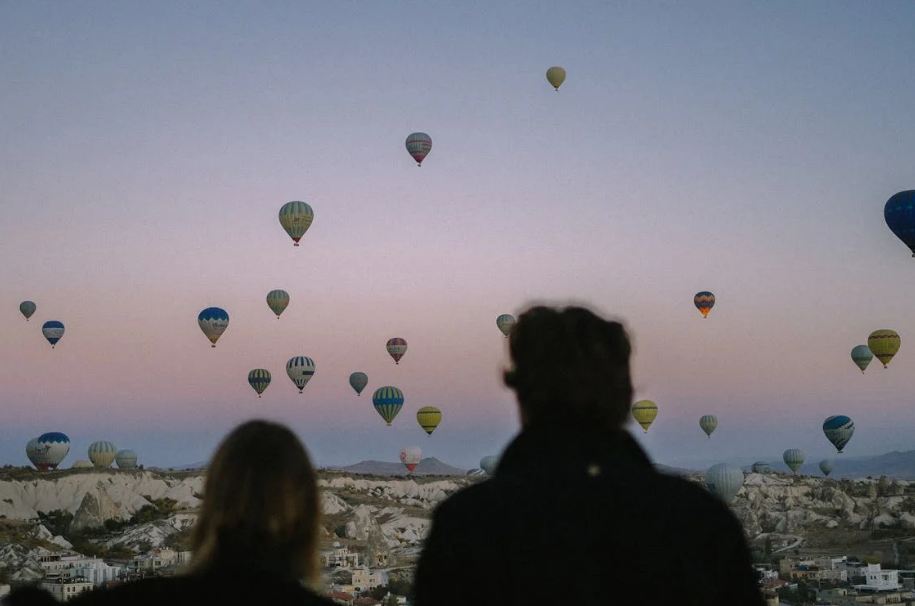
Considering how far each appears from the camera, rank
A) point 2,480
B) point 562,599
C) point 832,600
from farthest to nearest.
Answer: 1. point 2,480
2. point 832,600
3. point 562,599

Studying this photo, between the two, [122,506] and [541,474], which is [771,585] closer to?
[122,506]

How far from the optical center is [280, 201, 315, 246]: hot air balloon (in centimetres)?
3459

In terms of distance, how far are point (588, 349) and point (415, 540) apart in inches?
2030

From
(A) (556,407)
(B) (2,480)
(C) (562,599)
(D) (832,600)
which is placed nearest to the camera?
(C) (562,599)

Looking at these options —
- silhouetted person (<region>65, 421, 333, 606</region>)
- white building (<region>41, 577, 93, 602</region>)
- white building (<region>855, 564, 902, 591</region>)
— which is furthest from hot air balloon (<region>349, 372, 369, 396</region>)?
silhouetted person (<region>65, 421, 333, 606</region>)

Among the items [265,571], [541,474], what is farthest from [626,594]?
[265,571]

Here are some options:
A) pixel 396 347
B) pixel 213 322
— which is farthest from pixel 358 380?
pixel 213 322

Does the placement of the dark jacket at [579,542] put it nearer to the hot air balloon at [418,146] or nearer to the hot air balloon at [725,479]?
the hot air balloon at [418,146]

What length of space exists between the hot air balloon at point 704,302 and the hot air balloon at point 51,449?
3109 cm

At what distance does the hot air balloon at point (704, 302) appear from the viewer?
134 ft

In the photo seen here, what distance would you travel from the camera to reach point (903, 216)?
28.6 metres

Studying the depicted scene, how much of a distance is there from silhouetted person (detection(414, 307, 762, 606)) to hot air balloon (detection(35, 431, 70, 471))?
176 feet

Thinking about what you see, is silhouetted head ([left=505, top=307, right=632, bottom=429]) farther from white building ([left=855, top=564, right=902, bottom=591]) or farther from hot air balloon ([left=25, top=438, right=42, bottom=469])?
hot air balloon ([left=25, top=438, right=42, bottom=469])

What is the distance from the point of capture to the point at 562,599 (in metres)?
1.76
